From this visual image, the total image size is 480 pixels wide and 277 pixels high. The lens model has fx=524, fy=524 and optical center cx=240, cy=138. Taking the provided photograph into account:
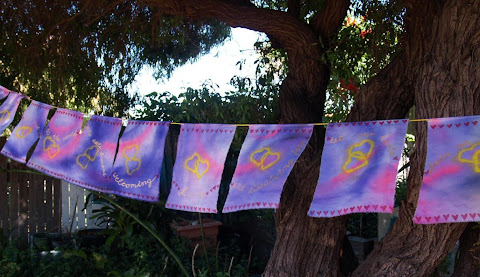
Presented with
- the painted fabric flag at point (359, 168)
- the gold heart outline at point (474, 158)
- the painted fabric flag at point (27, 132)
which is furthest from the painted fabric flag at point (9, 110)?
the gold heart outline at point (474, 158)

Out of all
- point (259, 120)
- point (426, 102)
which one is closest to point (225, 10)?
point (259, 120)

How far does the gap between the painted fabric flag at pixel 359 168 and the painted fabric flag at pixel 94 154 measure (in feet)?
5.31

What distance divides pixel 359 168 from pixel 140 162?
1534mm

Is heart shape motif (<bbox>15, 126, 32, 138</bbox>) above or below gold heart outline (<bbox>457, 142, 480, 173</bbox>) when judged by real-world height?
above

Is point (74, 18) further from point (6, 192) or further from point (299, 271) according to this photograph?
point (299, 271)

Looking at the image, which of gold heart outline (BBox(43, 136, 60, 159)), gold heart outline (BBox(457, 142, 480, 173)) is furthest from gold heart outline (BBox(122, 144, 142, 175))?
gold heart outline (BBox(457, 142, 480, 173))

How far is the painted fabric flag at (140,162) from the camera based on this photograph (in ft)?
11.6

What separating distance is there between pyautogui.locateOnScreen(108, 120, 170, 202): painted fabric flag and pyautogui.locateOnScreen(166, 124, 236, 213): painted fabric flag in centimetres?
18

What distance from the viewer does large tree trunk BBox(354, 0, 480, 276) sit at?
3.20 meters

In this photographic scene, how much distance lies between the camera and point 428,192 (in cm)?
268

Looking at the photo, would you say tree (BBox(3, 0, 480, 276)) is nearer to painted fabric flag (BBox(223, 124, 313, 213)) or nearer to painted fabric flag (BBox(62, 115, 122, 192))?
painted fabric flag (BBox(223, 124, 313, 213))

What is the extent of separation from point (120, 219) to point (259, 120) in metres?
1.89

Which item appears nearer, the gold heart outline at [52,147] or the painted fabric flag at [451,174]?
the painted fabric flag at [451,174]

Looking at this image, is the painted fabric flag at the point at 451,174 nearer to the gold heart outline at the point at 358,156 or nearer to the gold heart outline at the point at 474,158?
the gold heart outline at the point at 474,158
